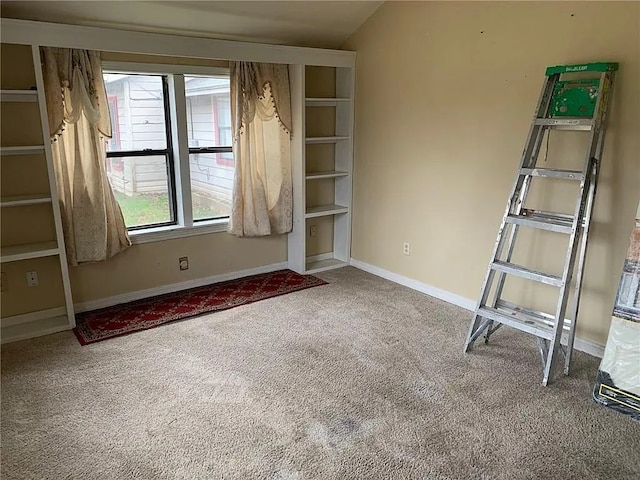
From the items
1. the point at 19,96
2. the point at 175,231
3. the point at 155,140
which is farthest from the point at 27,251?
the point at 155,140

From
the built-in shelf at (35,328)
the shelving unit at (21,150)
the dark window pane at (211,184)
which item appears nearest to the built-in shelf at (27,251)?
the built-in shelf at (35,328)

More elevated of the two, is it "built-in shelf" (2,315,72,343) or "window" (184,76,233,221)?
"window" (184,76,233,221)

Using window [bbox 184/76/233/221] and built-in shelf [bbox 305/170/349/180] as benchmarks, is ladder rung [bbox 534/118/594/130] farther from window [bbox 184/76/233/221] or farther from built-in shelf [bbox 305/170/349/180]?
window [bbox 184/76/233/221]

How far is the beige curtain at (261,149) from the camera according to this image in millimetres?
4203

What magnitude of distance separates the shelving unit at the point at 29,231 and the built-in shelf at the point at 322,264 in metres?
2.17

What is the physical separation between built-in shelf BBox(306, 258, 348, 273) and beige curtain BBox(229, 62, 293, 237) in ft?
1.56

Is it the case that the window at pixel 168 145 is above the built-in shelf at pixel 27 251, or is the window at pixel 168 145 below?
above

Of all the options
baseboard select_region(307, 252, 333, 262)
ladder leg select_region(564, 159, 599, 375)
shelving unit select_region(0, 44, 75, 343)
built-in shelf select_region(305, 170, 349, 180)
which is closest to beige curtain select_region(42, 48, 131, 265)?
shelving unit select_region(0, 44, 75, 343)

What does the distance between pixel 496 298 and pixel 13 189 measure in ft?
11.3

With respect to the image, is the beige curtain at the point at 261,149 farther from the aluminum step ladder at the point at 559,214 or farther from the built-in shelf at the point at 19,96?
the aluminum step ladder at the point at 559,214

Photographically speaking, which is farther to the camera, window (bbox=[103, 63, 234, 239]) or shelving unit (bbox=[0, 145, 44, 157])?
window (bbox=[103, 63, 234, 239])

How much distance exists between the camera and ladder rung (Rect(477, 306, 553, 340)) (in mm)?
2856

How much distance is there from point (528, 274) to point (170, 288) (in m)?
2.91

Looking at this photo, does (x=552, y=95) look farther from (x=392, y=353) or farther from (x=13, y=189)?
(x=13, y=189)
